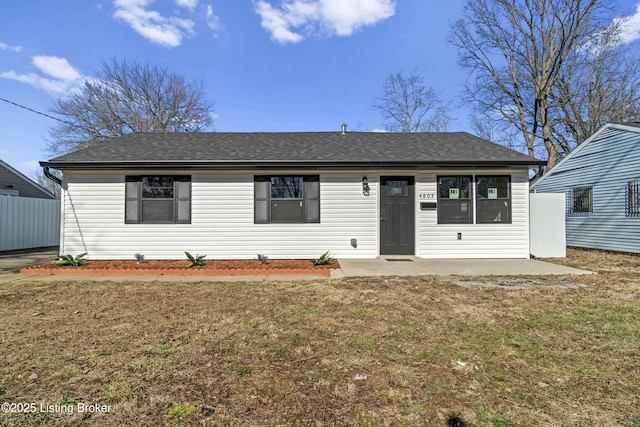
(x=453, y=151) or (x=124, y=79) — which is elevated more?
(x=124, y=79)

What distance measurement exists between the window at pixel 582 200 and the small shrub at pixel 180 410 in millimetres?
13989

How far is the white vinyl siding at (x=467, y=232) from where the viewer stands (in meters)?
8.30

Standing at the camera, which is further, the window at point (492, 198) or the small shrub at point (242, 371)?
the window at point (492, 198)

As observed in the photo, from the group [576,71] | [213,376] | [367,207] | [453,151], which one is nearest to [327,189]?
[367,207]

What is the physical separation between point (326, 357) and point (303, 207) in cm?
571

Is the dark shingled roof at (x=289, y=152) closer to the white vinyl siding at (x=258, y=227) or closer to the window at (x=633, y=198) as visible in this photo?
the white vinyl siding at (x=258, y=227)

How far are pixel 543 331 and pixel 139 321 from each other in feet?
15.2

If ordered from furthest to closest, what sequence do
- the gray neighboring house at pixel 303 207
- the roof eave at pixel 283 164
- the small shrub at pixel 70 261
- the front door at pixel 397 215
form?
the front door at pixel 397 215, the gray neighboring house at pixel 303 207, the roof eave at pixel 283 164, the small shrub at pixel 70 261

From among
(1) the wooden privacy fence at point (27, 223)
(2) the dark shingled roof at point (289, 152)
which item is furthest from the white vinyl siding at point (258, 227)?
(1) the wooden privacy fence at point (27, 223)

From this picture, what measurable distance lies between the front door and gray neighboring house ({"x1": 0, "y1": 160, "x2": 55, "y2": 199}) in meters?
16.4

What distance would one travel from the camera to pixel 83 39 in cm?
1224

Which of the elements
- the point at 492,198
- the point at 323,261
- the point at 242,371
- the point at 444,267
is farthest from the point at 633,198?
the point at 242,371

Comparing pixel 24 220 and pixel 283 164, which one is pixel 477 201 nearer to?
pixel 283 164

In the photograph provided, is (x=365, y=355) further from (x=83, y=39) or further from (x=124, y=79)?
(x=124, y=79)
